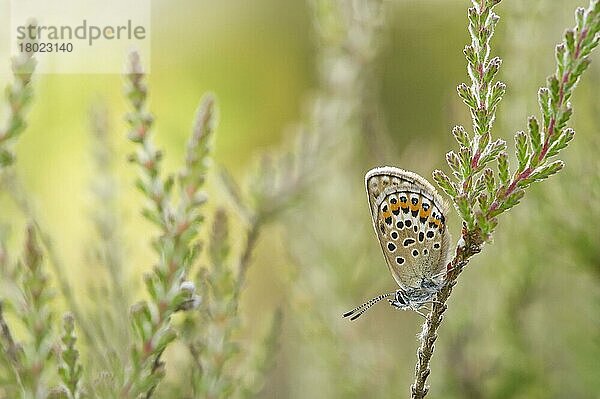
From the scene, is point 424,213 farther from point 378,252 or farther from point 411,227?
point 378,252

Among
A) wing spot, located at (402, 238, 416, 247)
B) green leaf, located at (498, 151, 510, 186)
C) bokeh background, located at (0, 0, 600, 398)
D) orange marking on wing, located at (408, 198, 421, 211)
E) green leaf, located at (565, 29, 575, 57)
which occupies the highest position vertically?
green leaf, located at (565, 29, 575, 57)

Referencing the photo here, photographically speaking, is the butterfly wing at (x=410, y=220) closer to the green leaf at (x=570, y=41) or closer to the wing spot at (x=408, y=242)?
the wing spot at (x=408, y=242)

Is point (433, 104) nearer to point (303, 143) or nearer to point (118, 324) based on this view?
point (303, 143)

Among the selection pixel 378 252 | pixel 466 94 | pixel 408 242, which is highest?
pixel 466 94

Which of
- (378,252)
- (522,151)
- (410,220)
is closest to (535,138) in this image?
(522,151)

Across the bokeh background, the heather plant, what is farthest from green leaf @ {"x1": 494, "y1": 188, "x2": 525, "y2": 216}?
the bokeh background

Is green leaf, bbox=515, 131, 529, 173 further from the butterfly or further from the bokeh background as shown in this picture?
the bokeh background

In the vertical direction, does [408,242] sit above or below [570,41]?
below

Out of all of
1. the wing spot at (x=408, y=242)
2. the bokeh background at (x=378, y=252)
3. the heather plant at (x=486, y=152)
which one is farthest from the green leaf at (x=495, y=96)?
the bokeh background at (x=378, y=252)

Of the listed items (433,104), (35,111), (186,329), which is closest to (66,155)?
(35,111)
